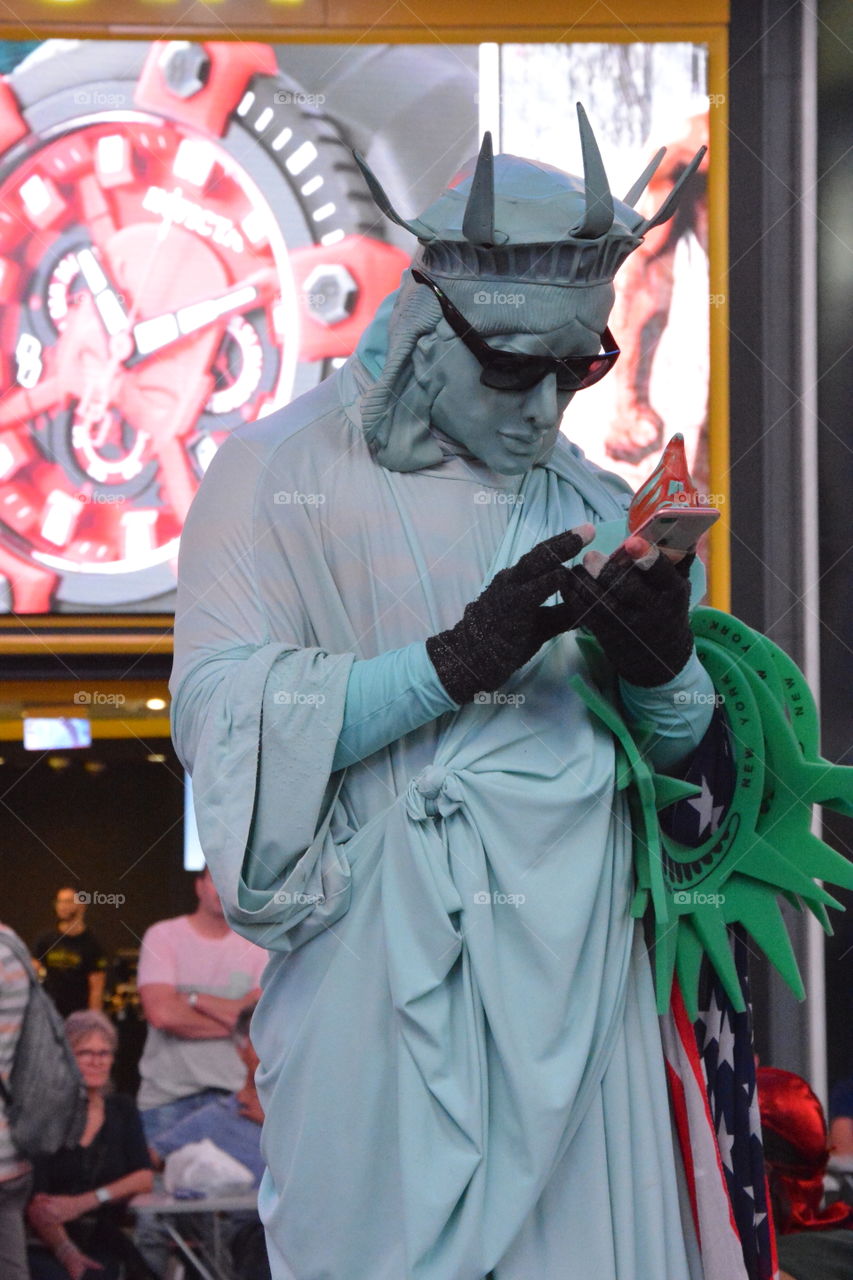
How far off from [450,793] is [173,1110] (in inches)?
138

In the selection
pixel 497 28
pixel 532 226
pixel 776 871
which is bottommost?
pixel 776 871

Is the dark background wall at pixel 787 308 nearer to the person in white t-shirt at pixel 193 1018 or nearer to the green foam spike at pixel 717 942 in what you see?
the person in white t-shirt at pixel 193 1018

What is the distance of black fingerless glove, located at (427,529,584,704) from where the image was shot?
179 cm

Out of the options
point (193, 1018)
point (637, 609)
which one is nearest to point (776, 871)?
point (637, 609)

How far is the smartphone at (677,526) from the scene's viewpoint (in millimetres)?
1745

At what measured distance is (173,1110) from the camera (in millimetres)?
5047

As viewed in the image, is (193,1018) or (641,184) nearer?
(641,184)

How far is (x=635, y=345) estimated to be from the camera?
5316 millimetres

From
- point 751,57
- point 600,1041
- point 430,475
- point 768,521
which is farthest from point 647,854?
point 751,57

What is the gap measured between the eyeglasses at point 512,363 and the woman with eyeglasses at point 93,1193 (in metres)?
3.72

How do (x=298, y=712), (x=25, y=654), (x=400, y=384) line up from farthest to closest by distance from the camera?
(x=25, y=654) < (x=400, y=384) < (x=298, y=712)

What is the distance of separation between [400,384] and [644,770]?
56 cm

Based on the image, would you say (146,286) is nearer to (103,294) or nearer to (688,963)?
(103,294)

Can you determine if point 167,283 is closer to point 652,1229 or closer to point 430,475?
point 430,475
